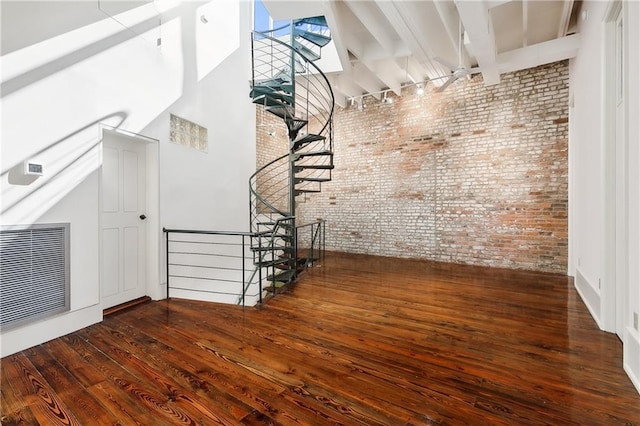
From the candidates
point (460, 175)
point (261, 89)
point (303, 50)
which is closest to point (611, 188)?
point (460, 175)

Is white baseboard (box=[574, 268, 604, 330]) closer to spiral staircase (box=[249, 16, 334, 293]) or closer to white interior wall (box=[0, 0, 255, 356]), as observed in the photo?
spiral staircase (box=[249, 16, 334, 293])

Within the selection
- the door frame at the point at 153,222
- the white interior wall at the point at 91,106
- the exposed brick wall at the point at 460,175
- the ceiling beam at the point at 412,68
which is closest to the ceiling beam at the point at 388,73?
the ceiling beam at the point at 412,68

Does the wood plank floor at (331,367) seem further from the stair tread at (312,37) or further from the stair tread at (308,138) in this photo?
the stair tread at (312,37)

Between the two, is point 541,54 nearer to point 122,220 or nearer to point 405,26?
point 405,26

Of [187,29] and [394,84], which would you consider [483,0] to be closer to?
[394,84]

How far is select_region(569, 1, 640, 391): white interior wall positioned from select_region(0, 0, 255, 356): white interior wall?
14.4 ft

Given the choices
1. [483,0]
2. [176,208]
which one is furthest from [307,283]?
[483,0]

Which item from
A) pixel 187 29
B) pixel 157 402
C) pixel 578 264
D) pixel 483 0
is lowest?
pixel 157 402

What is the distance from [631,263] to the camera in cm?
201

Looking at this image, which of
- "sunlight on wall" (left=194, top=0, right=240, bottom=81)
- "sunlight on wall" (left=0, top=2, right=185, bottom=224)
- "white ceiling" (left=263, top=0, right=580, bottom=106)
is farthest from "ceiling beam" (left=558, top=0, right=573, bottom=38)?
"sunlight on wall" (left=0, top=2, right=185, bottom=224)

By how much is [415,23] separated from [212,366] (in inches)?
170

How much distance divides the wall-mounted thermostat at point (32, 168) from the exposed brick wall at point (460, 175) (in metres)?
5.59

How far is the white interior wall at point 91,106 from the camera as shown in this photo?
2395mm

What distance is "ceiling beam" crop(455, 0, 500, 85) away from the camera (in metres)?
3.24
